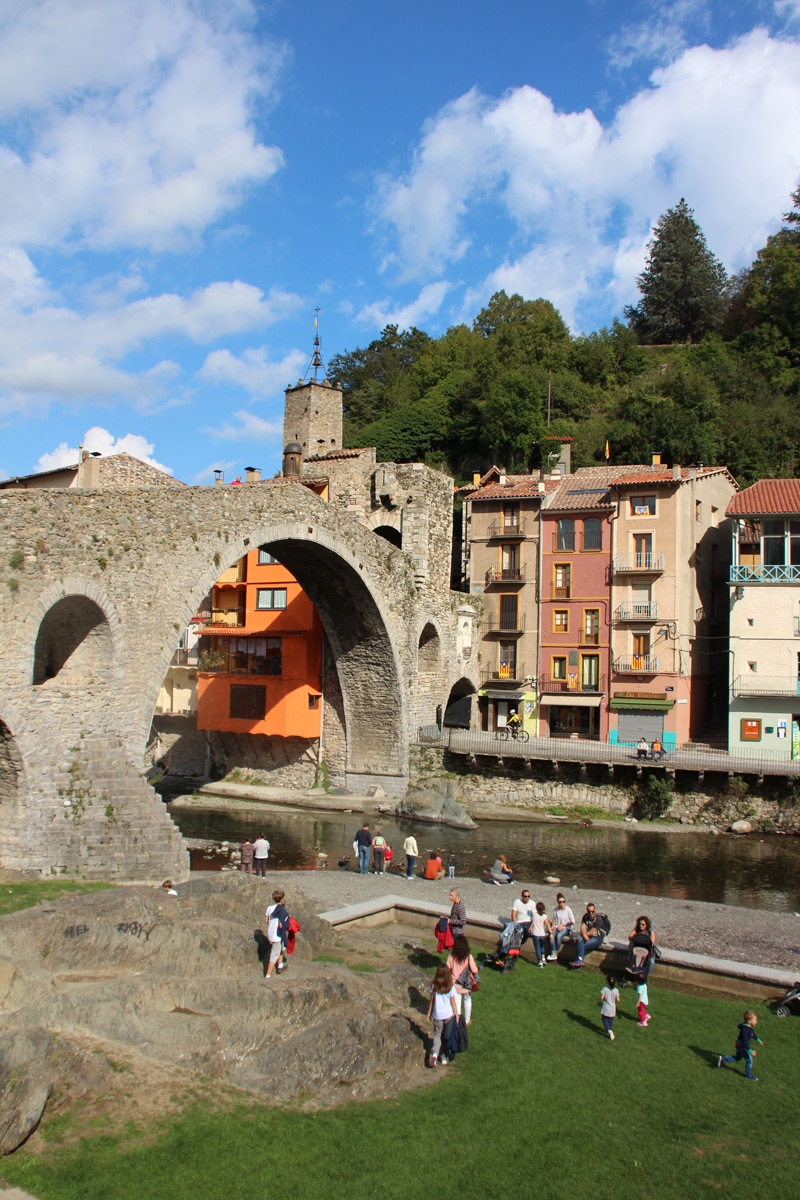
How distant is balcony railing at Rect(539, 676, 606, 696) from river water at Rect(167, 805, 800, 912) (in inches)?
247

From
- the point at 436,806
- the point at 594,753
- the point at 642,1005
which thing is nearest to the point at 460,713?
the point at 436,806

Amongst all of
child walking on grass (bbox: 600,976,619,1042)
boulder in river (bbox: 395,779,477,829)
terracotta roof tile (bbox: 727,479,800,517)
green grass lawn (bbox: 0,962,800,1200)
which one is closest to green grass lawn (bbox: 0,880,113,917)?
green grass lawn (bbox: 0,962,800,1200)

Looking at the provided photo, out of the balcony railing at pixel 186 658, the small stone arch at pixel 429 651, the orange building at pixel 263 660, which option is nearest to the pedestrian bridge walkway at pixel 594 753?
the small stone arch at pixel 429 651

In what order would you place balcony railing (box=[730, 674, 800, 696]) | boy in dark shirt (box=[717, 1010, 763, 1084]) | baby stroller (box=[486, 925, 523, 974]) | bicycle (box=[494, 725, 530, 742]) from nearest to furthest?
boy in dark shirt (box=[717, 1010, 763, 1084]), baby stroller (box=[486, 925, 523, 974]), balcony railing (box=[730, 674, 800, 696]), bicycle (box=[494, 725, 530, 742])

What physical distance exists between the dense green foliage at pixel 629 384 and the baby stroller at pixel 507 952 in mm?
30286

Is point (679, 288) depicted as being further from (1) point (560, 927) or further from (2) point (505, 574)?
(1) point (560, 927)

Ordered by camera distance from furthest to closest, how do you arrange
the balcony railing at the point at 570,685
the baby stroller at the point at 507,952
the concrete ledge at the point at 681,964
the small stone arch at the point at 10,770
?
the balcony railing at the point at 570,685 < the small stone arch at the point at 10,770 < the baby stroller at the point at 507,952 < the concrete ledge at the point at 681,964

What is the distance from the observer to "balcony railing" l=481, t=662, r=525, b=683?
3274cm

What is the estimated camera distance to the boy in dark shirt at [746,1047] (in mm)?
8312

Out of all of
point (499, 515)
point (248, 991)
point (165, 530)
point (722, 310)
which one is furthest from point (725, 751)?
point (722, 310)

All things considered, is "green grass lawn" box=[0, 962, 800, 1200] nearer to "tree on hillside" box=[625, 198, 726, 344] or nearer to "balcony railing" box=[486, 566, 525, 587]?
"balcony railing" box=[486, 566, 525, 587]

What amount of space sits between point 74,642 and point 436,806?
12998 millimetres

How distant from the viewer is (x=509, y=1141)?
7121 millimetres

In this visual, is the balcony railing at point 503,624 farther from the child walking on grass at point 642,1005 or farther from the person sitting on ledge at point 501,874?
the child walking on grass at point 642,1005
